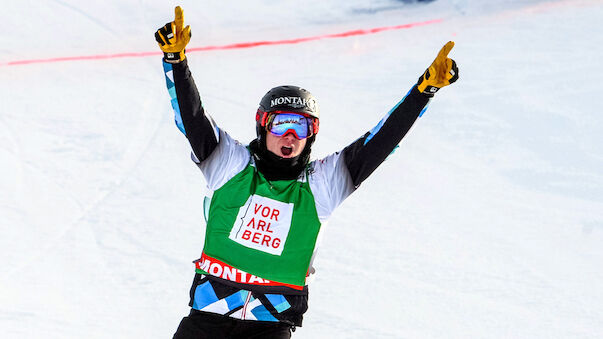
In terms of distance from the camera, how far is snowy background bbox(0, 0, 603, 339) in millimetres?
4758

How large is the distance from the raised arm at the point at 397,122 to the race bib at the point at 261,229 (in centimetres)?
37

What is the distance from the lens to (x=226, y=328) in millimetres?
3359

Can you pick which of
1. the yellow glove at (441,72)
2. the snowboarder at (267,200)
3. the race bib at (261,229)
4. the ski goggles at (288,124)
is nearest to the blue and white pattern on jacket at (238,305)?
the snowboarder at (267,200)

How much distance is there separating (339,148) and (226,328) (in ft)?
10.2

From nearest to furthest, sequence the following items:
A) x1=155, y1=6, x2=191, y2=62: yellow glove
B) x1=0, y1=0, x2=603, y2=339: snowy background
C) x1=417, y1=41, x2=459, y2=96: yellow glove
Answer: x1=155, y1=6, x2=191, y2=62: yellow glove
x1=417, y1=41, x2=459, y2=96: yellow glove
x1=0, y1=0, x2=603, y2=339: snowy background

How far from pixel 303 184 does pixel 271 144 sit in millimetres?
208


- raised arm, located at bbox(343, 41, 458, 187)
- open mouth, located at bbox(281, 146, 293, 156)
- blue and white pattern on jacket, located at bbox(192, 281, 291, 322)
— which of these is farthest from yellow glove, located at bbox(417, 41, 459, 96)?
blue and white pattern on jacket, located at bbox(192, 281, 291, 322)

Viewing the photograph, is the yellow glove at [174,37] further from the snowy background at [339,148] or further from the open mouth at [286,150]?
the snowy background at [339,148]

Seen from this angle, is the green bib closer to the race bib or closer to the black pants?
the race bib

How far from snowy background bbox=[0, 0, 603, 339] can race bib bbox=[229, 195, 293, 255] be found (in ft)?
4.04

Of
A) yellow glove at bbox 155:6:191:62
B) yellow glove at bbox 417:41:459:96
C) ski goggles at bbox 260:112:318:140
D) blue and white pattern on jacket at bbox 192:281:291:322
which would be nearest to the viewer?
yellow glove at bbox 155:6:191:62

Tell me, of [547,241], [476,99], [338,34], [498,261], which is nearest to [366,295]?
[498,261]

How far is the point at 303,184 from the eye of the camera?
354 cm

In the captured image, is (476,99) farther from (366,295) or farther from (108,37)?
(108,37)
